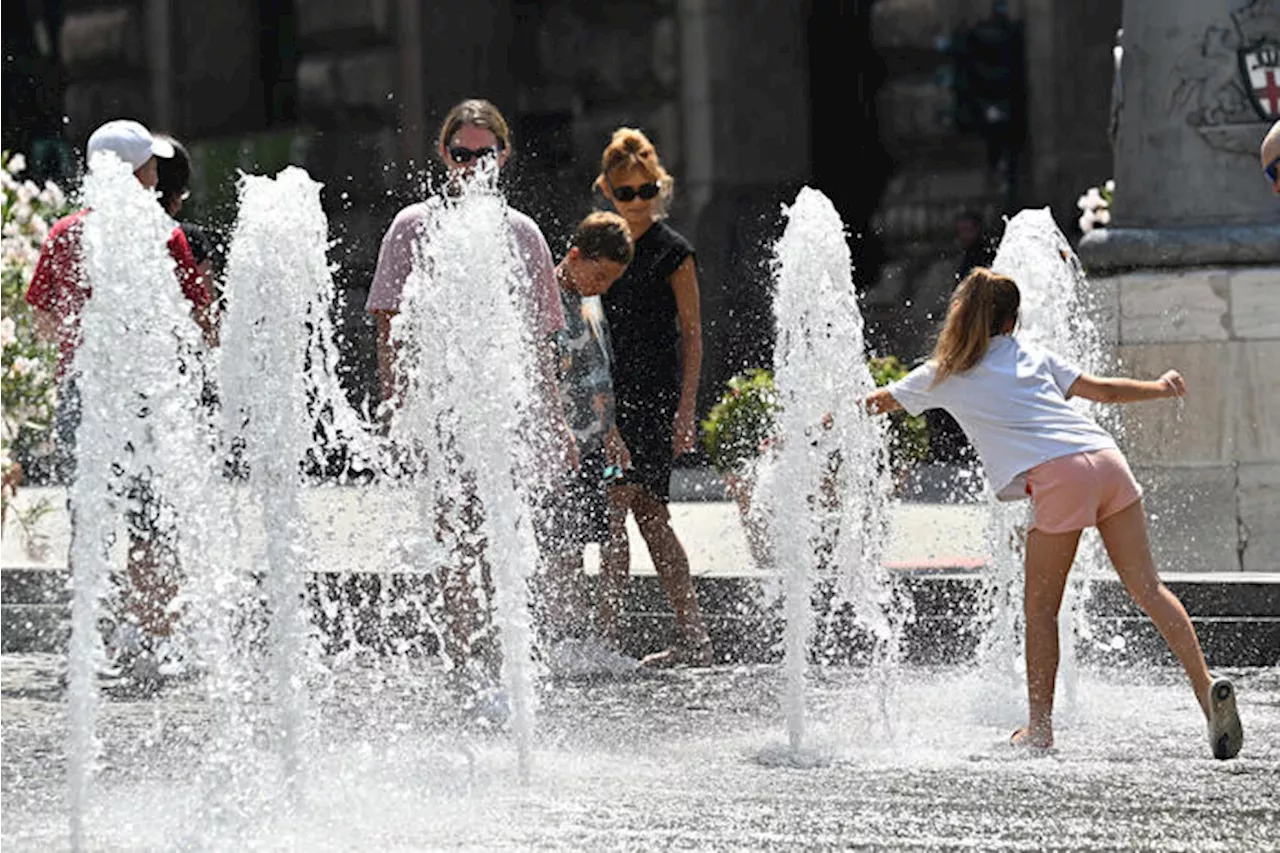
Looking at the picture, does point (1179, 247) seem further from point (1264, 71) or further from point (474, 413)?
point (474, 413)

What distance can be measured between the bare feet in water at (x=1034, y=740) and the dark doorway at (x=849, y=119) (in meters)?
8.66

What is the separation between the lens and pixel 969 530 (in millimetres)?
11125

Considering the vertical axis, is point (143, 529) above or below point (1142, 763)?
above

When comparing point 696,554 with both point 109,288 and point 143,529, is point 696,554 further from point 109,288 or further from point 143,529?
point 109,288

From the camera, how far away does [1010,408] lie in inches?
277

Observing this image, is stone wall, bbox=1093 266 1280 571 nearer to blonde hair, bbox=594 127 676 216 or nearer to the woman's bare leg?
the woman's bare leg

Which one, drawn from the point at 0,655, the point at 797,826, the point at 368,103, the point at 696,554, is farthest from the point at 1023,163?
the point at 797,826

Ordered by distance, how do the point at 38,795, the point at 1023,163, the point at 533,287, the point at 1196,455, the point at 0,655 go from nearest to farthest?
the point at 38,795 → the point at 533,287 → the point at 0,655 → the point at 1196,455 → the point at 1023,163

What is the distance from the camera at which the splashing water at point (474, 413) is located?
725 centimetres

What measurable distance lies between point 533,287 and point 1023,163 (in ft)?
24.7

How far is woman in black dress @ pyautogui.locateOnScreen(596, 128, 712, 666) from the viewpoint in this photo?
8.88 metres

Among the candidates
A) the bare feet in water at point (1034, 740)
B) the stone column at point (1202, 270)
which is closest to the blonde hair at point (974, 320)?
the bare feet in water at point (1034, 740)

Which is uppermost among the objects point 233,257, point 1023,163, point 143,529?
A: point 1023,163

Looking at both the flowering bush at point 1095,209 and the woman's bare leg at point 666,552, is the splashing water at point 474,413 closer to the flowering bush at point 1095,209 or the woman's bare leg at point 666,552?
the woman's bare leg at point 666,552
